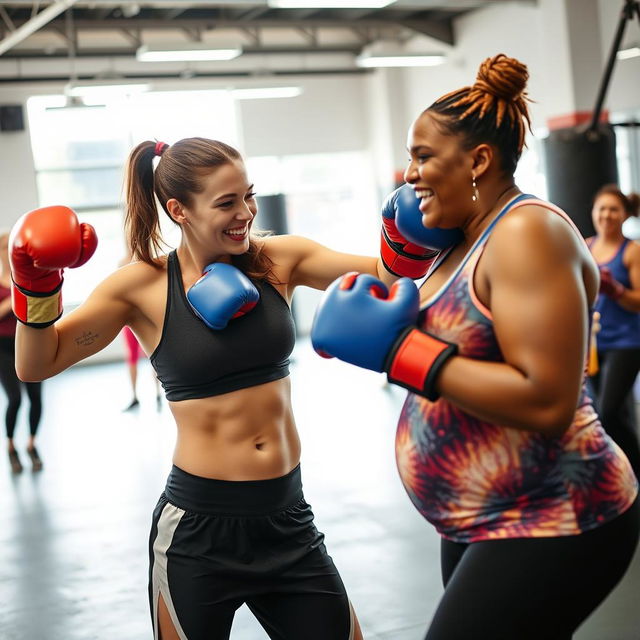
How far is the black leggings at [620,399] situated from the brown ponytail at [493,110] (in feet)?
8.57

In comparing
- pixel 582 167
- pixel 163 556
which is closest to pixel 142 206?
pixel 163 556

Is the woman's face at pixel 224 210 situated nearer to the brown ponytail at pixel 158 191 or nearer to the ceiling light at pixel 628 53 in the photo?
the brown ponytail at pixel 158 191

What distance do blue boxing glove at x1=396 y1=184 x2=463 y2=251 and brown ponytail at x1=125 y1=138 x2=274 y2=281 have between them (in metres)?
0.34

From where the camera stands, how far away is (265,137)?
11.6 metres

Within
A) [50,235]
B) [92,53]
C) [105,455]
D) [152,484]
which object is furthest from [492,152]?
[92,53]

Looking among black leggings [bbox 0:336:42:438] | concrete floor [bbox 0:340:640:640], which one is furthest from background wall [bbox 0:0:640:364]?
black leggings [bbox 0:336:42:438]

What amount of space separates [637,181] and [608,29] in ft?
9.28

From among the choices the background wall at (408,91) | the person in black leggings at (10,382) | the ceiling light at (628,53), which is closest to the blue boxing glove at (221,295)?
the person in black leggings at (10,382)

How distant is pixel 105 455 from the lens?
563cm

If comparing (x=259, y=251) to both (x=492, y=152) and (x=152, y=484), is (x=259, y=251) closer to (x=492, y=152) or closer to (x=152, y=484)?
(x=492, y=152)

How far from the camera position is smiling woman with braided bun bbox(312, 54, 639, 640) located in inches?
46.6

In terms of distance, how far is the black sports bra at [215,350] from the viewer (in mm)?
1730

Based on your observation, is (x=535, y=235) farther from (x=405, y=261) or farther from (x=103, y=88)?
(x=103, y=88)

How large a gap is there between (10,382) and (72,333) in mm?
3833
